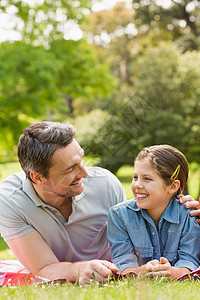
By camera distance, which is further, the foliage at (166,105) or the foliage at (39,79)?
the foliage at (39,79)

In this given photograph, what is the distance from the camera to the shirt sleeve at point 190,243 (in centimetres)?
314

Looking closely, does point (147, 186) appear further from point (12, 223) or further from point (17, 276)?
point (17, 276)

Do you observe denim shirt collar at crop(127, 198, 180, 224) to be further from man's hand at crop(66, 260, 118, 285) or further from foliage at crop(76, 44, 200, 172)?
foliage at crop(76, 44, 200, 172)

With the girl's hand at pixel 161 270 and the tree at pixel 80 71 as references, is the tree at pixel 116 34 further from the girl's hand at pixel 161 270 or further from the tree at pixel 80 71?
the girl's hand at pixel 161 270

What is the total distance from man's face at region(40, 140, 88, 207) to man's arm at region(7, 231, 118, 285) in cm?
42

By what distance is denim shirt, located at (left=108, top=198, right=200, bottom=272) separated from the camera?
3.18m

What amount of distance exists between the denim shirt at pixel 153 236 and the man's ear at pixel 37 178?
0.63m

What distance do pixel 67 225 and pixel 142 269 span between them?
0.75m

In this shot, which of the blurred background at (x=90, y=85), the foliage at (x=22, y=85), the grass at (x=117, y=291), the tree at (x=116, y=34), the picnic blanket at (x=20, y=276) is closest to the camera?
the grass at (x=117, y=291)

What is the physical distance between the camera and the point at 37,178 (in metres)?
3.16

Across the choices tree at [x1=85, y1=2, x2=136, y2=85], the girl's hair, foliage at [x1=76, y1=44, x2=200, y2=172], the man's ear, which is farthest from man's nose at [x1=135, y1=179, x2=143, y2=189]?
tree at [x1=85, y1=2, x2=136, y2=85]

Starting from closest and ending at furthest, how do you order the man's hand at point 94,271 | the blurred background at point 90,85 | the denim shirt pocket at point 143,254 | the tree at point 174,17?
1. the man's hand at point 94,271
2. the denim shirt pocket at point 143,254
3. the blurred background at point 90,85
4. the tree at point 174,17

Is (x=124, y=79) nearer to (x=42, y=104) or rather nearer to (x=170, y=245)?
(x=42, y=104)

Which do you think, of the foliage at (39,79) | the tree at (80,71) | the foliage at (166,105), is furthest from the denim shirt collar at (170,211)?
the tree at (80,71)
